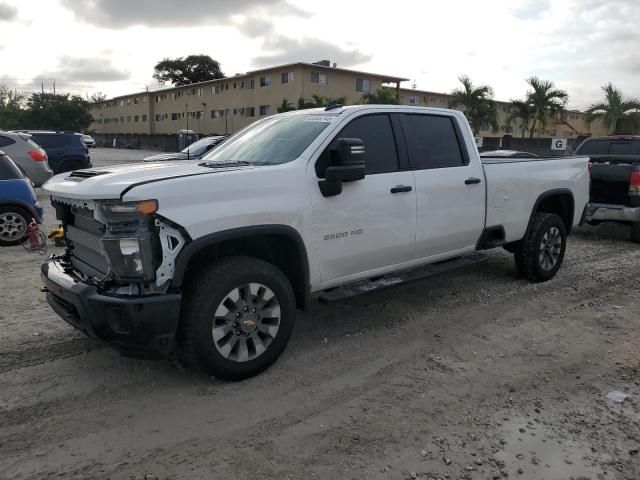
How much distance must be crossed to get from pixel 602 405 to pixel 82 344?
3.94 metres

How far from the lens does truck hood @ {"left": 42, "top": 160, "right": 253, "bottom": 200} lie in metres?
3.21

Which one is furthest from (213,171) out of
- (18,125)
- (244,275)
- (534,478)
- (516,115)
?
(18,125)

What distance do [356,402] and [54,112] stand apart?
71.9m

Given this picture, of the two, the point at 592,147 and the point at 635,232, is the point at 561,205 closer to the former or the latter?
the point at 635,232

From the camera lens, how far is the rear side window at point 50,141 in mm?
16391

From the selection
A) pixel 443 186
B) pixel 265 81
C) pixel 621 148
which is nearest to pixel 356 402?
pixel 443 186

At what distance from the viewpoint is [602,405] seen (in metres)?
3.50

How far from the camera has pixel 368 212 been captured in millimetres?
4234

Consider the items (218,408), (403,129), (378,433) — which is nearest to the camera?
(378,433)

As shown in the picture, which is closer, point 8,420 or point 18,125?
point 8,420

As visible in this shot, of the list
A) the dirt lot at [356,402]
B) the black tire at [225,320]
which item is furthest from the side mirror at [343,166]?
the dirt lot at [356,402]

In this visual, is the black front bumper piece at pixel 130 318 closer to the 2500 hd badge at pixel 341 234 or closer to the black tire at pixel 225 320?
the black tire at pixel 225 320

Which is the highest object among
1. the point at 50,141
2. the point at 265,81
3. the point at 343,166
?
the point at 265,81

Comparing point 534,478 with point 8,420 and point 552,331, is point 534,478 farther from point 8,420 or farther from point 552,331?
point 8,420
